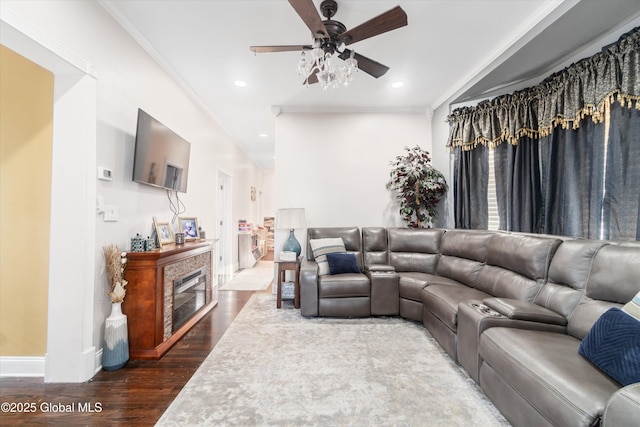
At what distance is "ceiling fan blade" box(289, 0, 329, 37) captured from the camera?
1.60m

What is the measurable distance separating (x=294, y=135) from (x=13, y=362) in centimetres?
371

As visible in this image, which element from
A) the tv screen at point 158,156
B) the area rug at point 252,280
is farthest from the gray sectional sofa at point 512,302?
the tv screen at point 158,156

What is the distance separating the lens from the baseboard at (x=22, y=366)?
201cm

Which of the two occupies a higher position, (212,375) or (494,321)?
(494,321)

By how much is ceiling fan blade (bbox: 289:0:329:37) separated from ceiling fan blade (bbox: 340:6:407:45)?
18 centimetres

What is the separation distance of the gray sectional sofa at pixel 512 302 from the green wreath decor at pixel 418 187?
37 centimetres

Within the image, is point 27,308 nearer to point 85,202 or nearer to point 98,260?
point 98,260

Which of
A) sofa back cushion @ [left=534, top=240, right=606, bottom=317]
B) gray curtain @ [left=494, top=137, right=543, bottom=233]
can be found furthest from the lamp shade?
sofa back cushion @ [left=534, top=240, right=606, bottom=317]

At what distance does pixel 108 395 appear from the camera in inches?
71.9

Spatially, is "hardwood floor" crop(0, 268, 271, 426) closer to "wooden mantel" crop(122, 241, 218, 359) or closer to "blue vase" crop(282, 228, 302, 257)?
"wooden mantel" crop(122, 241, 218, 359)

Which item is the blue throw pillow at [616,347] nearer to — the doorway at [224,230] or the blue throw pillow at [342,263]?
the blue throw pillow at [342,263]

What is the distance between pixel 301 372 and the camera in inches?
81.4

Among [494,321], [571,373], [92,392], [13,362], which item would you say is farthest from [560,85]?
[13,362]

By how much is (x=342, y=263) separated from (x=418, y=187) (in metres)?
1.52
